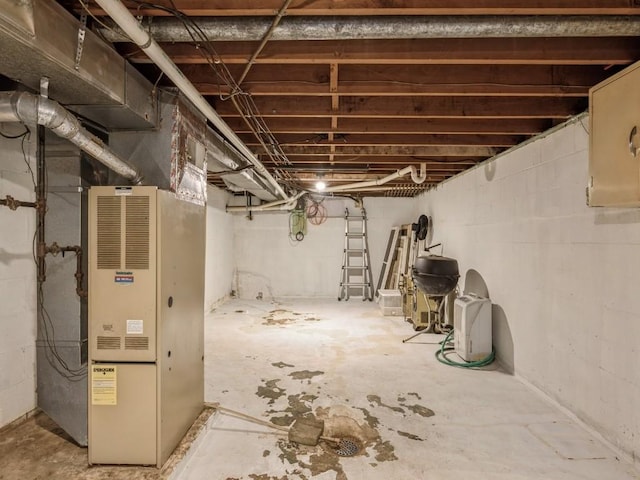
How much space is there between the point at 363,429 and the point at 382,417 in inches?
8.5

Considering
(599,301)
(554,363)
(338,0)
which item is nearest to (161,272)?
(338,0)

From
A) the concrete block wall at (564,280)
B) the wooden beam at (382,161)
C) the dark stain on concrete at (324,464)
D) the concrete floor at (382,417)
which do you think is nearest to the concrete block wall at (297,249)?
the wooden beam at (382,161)

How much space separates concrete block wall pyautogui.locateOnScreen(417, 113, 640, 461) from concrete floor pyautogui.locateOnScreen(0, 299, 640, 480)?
239 millimetres

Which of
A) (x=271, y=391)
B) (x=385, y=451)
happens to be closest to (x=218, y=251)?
(x=271, y=391)

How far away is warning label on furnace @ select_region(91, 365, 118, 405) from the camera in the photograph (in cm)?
178

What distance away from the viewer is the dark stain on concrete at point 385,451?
2.02 meters

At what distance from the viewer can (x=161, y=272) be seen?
69.4 inches

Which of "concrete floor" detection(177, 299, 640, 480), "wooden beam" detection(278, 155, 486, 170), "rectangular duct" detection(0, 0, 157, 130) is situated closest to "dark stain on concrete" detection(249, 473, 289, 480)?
"concrete floor" detection(177, 299, 640, 480)

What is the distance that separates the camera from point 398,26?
5.09ft

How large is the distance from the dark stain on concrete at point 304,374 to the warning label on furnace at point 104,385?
64.3 inches

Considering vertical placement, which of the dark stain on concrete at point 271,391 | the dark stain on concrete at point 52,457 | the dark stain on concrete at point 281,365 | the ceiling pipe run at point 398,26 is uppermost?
the ceiling pipe run at point 398,26

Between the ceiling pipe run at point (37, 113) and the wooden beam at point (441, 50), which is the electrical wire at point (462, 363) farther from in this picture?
the ceiling pipe run at point (37, 113)

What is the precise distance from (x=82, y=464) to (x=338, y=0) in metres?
2.52

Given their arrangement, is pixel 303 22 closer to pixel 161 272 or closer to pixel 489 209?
pixel 161 272
